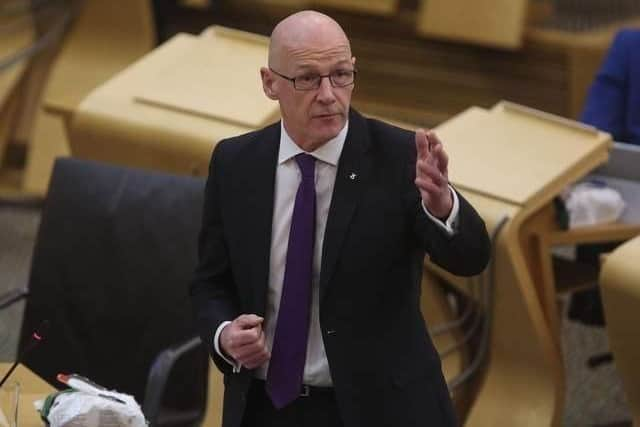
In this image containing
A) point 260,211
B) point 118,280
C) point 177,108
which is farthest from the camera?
point 177,108

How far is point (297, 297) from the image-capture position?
218 centimetres

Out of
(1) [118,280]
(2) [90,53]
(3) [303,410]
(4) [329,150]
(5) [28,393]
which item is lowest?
(2) [90,53]

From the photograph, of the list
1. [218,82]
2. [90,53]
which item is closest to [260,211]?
[218,82]

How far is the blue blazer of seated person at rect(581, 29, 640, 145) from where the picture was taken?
4008mm

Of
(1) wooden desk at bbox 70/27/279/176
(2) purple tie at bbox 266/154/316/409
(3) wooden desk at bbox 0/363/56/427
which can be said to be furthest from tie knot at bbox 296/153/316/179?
(1) wooden desk at bbox 70/27/279/176

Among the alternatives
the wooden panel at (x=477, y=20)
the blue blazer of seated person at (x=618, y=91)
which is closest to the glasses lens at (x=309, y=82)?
the blue blazer of seated person at (x=618, y=91)

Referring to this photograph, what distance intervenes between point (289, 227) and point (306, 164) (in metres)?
0.10

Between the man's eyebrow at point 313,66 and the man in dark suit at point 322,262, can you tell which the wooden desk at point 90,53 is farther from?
the man's eyebrow at point 313,66

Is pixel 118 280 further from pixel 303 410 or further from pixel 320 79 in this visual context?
pixel 320 79

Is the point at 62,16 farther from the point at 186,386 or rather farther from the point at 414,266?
the point at 414,266

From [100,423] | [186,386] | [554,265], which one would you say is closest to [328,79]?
[100,423]

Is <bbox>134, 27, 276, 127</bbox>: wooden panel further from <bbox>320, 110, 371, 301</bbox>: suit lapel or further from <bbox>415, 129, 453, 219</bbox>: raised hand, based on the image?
<bbox>415, 129, 453, 219</bbox>: raised hand

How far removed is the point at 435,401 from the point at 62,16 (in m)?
3.72

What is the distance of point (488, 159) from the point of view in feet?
11.5
